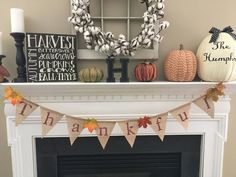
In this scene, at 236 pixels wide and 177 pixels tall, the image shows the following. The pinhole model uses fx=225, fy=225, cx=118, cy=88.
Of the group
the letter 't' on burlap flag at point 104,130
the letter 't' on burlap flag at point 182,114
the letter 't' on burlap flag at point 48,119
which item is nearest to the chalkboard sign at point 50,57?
the letter 't' on burlap flag at point 48,119

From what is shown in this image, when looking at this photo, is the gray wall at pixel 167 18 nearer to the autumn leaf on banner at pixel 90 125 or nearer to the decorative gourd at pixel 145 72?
the decorative gourd at pixel 145 72

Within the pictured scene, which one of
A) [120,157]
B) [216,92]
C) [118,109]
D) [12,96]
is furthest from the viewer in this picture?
[120,157]

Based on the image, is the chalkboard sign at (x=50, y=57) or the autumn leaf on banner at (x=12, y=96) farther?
the chalkboard sign at (x=50, y=57)

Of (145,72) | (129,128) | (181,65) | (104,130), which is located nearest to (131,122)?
(129,128)

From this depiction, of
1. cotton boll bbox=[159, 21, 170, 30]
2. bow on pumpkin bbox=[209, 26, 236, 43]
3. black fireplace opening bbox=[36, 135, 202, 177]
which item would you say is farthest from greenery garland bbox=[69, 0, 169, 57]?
black fireplace opening bbox=[36, 135, 202, 177]

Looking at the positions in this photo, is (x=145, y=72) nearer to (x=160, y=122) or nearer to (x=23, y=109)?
(x=160, y=122)

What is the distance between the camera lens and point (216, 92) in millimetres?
1173

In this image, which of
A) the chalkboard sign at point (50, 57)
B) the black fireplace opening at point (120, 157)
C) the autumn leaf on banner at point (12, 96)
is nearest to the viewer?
the autumn leaf on banner at point (12, 96)

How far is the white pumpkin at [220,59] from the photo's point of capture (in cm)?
116

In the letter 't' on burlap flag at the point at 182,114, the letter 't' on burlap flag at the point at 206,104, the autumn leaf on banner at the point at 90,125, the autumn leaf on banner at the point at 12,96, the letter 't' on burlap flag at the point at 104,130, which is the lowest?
the letter 't' on burlap flag at the point at 104,130

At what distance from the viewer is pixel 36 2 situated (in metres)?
1.23

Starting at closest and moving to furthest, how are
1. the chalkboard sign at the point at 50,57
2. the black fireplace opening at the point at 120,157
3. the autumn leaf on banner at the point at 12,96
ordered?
the autumn leaf on banner at the point at 12,96 < the chalkboard sign at the point at 50,57 < the black fireplace opening at the point at 120,157

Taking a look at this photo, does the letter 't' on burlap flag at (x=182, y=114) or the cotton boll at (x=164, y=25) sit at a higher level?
the cotton boll at (x=164, y=25)

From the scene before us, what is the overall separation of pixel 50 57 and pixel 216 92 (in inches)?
34.9
